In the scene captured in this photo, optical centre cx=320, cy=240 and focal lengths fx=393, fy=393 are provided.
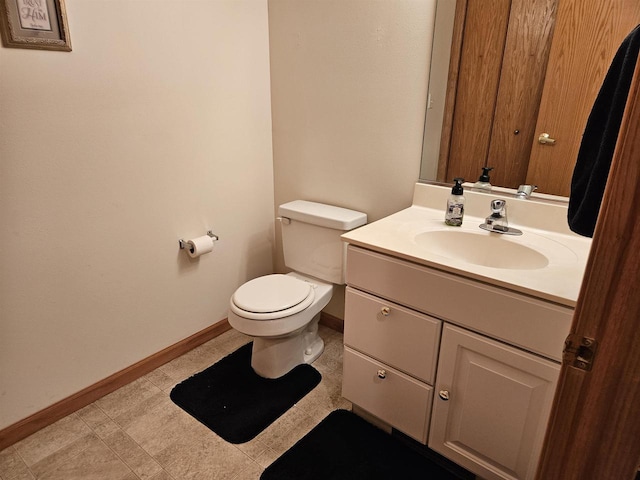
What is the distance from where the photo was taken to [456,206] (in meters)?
1.51

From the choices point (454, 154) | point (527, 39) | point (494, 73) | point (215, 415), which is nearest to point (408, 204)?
point (454, 154)

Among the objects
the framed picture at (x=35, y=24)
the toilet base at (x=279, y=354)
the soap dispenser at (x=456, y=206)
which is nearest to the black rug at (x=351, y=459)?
the toilet base at (x=279, y=354)

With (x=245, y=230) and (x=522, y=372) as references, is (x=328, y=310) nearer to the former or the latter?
Answer: (x=245, y=230)

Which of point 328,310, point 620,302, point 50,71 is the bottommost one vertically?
point 328,310

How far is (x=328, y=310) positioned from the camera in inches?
92.0

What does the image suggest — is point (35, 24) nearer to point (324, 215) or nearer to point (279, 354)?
point (324, 215)

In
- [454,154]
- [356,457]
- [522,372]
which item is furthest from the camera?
[454,154]

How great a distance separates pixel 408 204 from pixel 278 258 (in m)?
0.99

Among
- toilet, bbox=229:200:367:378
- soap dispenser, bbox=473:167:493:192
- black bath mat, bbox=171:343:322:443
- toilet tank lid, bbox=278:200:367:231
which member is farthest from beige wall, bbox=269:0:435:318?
black bath mat, bbox=171:343:322:443

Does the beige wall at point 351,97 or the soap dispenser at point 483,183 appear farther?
the beige wall at point 351,97

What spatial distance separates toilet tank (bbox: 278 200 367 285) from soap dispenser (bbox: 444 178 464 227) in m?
0.48

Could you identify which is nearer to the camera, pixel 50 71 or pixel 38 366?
pixel 50 71

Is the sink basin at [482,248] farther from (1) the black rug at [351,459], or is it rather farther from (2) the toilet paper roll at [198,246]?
(2) the toilet paper roll at [198,246]

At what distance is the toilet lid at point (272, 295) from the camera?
1711 mm
